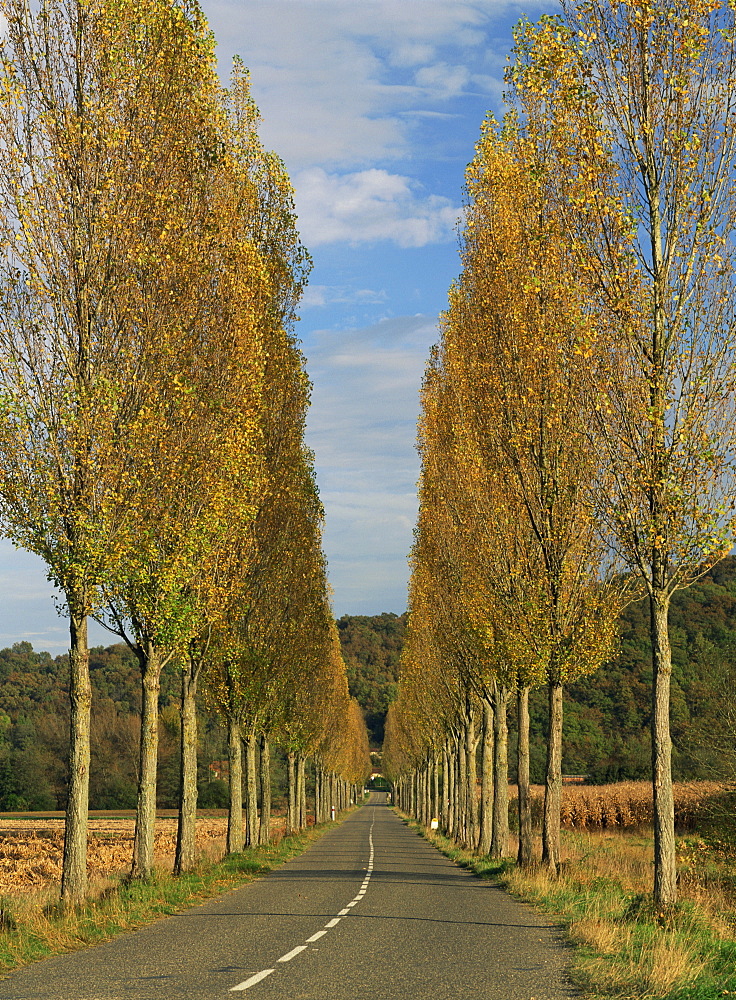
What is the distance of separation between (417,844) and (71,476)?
3787 centimetres

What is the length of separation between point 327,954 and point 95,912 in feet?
16.4

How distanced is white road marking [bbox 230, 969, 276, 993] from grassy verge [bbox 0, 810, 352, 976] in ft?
10.5

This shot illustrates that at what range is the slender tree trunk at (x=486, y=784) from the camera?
119ft

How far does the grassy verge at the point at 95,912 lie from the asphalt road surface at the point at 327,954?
400 mm

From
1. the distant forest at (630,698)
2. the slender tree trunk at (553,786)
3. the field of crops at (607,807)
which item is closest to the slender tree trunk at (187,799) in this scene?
the slender tree trunk at (553,786)

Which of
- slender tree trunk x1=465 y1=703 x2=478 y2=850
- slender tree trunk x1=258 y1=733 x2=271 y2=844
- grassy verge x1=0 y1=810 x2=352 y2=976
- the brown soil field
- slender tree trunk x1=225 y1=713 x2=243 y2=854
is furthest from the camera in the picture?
slender tree trunk x1=465 y1=703 x2=478 y2=850

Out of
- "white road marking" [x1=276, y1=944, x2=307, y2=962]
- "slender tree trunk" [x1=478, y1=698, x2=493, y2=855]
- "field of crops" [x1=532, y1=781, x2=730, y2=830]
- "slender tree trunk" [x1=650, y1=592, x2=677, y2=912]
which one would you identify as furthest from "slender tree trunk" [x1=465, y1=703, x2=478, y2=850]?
"white road marking" [x1=276, y1=944, x2=307, y2=962]

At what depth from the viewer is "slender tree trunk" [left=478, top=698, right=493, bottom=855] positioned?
36344 mm

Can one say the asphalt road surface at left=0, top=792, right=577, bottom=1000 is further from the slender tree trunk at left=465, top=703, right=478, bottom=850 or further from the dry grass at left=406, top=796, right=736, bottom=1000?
the slender tree trunk at left=465, top=703, right=478, bottom=850

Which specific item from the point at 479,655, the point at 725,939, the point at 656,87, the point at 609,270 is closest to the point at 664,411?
the point at 609,270

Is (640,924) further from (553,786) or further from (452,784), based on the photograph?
(452,784)

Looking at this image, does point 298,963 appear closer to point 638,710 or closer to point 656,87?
point 656,87

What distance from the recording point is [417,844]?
50.9 m

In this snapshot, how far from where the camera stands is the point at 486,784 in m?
37.3
